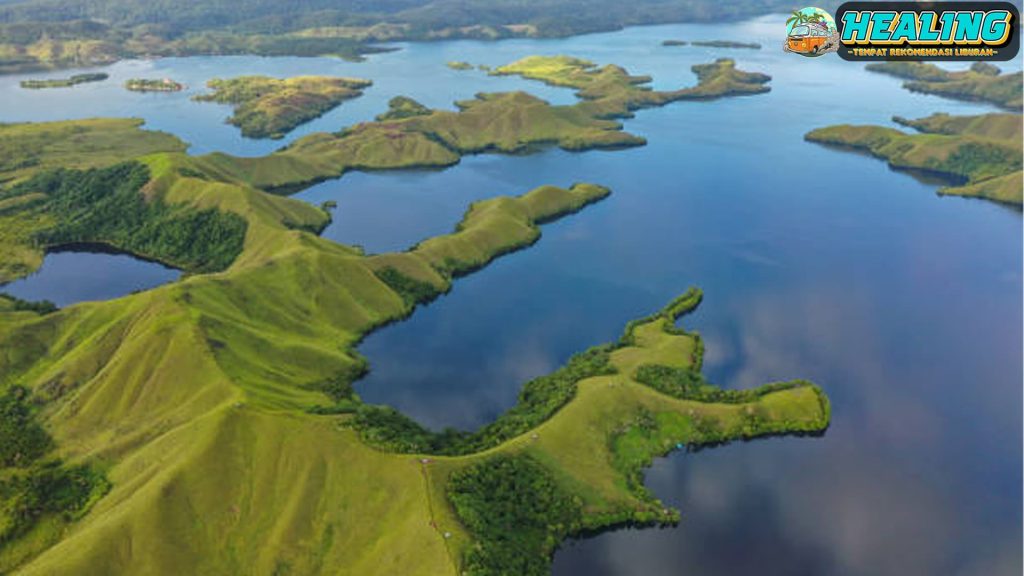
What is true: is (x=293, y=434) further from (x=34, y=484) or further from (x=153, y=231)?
(x=153, y=231)

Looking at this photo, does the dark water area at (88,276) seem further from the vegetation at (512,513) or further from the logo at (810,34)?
the logo at (810,34)

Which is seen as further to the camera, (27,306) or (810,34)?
(810,34)

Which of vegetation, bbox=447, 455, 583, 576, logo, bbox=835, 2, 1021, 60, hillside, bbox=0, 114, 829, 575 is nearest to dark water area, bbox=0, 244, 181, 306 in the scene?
hillside, bbox=0, 114, 829, 575

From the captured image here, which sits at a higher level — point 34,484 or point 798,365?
point 34,484

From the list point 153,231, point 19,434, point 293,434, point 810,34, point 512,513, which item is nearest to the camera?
point 512,513

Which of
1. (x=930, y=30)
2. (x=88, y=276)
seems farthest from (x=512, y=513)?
(x=88, y=276)
